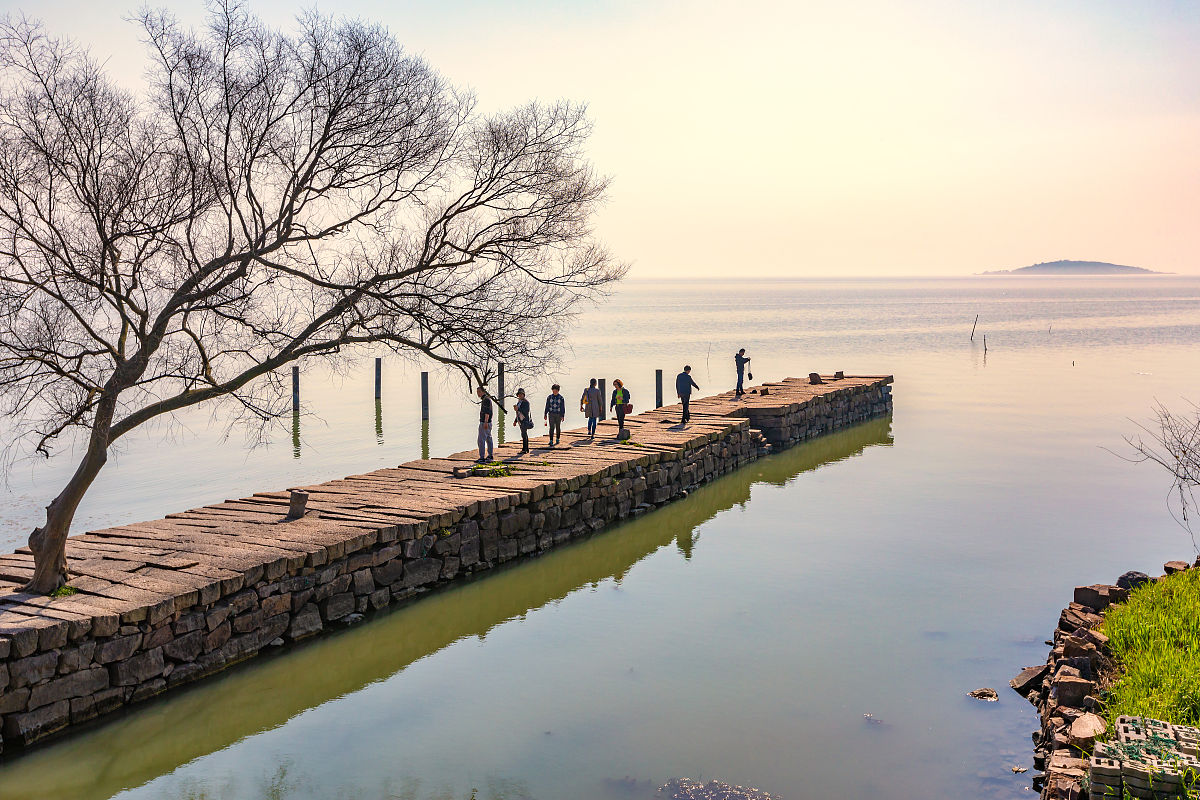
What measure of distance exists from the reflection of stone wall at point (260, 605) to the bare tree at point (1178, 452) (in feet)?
33.8

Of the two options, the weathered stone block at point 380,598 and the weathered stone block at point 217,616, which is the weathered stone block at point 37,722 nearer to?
the weathered stone block at point 217,616

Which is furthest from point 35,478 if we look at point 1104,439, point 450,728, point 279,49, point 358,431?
point 1104,439

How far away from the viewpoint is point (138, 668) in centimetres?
1158

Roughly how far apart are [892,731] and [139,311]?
1093 centimetres

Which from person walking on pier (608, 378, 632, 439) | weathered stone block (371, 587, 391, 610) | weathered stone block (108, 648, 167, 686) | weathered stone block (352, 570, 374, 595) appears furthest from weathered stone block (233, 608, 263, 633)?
person walking on pier (608, 378, 632, 439)

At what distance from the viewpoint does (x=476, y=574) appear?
17.4m

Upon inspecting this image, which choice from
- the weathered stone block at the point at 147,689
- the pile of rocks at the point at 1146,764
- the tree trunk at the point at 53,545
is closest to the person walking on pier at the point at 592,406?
the tree trunk at the point at 53,545

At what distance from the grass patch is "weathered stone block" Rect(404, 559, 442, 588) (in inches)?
391

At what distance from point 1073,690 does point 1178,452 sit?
1560 centimetres

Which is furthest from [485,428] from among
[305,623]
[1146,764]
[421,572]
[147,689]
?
[1146,764]

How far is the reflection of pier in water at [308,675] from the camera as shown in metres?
10.4

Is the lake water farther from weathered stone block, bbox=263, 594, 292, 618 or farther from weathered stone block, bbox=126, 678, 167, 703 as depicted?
weathered stone block, bbox=263, 594, 292, 618

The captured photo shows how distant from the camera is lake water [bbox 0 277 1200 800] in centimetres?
1039

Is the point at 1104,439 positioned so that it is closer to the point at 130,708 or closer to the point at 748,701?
the point at 748,701
